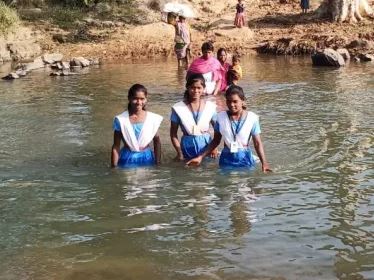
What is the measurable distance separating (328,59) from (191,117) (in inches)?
415

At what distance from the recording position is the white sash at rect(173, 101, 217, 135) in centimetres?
767

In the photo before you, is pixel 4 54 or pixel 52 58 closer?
pixel 52 58

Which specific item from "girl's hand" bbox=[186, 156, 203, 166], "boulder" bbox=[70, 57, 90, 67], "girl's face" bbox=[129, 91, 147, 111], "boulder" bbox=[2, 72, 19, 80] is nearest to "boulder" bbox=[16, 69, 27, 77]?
"boulder" bbox=[2, 72, 19, 80]

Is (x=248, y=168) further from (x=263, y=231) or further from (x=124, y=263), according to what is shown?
(x=124, y=263)

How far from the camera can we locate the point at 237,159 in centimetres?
730

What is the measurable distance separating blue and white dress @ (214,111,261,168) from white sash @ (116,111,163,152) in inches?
29.1

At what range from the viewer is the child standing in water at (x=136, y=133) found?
721cm

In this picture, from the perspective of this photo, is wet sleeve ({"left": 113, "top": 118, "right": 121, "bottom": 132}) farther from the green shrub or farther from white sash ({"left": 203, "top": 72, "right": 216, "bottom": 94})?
the green shrub

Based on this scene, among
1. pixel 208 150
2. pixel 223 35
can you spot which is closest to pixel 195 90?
pixel 208 150

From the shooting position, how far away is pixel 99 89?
14.9m

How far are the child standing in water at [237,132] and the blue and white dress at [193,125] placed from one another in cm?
41

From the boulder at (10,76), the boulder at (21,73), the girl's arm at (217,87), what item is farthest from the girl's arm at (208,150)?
the boulder at (21,73)

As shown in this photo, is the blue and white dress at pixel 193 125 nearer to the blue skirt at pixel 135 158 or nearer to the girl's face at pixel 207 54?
the blue skirt at pixel 135 158

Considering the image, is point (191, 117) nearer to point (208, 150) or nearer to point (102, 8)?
point (208, 150)
